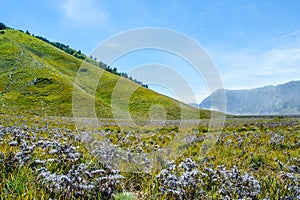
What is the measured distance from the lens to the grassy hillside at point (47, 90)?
2579 inches

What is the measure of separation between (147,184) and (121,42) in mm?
7076

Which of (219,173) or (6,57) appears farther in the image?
(6,57)

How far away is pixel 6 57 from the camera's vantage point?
95.0 metres

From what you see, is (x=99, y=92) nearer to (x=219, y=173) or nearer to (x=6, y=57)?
(x=6, y=57)

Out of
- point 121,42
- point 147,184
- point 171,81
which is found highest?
point 121,42

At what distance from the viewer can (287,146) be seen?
498 inches

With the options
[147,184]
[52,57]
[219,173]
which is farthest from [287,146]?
[52,57]

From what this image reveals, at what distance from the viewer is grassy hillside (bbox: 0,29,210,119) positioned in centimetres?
6550

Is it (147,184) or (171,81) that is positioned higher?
(171,81)

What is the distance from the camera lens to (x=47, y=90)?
7588 centimetres

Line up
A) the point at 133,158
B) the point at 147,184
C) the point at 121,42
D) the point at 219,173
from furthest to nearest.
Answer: the point at 121,42, the point at 133,158, the point at 219,173, the point at 147,184

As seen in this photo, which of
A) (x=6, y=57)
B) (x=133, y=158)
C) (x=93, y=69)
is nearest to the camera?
(x=133, y=158)

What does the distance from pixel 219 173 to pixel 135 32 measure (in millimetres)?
7582

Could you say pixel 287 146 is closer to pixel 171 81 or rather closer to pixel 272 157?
pixel 272 157
